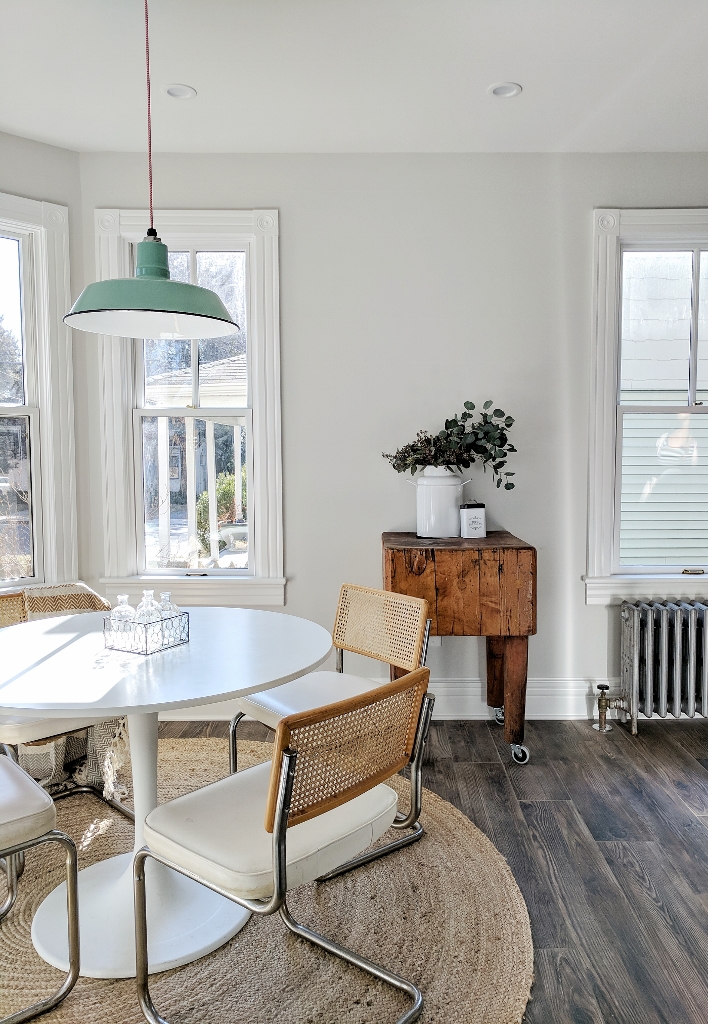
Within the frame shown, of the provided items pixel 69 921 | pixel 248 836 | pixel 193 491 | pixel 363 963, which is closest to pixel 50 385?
pixel 193 491

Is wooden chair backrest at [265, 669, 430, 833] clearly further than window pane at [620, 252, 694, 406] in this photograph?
No

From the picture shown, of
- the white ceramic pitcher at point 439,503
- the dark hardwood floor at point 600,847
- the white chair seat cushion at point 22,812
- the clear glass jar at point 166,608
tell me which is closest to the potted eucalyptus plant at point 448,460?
the white ceramic pitcher at point 439,503

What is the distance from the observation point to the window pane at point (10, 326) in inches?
137

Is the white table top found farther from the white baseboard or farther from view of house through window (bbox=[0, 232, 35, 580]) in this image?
the white baseboard

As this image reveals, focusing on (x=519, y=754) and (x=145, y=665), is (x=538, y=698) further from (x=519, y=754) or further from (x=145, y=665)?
(x=145, y=665)

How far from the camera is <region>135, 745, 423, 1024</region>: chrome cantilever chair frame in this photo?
57.9 inches

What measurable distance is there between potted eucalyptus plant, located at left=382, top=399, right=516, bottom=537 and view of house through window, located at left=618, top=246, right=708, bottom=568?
0.76 metres

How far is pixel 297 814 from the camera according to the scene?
4.96 ft

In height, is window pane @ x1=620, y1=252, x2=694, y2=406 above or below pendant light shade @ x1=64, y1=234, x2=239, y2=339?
above

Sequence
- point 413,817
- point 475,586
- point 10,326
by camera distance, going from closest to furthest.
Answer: point 413,817, point 475,586, point 10,326

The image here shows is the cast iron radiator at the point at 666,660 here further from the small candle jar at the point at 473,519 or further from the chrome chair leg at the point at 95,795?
the chrome chair leg at the point at 95,795

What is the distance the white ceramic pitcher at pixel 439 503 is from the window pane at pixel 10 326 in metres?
2.02

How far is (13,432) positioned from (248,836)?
8.59ft

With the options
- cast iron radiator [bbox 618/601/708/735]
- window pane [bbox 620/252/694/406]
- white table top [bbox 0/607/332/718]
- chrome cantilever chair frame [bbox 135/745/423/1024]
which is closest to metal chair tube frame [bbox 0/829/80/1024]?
chrome cantilever chair frame [bbox 135/745/423/1024]
